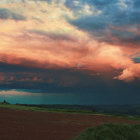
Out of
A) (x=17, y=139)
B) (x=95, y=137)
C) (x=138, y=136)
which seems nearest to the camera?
(x=95, y=137)

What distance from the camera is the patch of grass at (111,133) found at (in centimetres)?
1273

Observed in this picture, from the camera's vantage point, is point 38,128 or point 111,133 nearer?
point 111,133

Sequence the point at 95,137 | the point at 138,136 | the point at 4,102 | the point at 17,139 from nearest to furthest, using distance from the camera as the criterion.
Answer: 1. the point at 95,137
2. the point at 138,136
3. the point at 17,139
4. the point at 4,102

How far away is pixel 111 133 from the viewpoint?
43.1 feet

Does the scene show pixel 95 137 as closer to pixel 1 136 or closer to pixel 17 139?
pixel 17 139

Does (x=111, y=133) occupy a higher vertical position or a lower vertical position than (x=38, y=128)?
higher

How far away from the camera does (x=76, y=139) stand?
42.6 feet

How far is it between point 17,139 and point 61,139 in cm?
383

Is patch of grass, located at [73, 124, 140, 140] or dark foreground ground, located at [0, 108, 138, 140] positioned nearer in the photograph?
patch of grass, located at [73, 124, 140, 140]

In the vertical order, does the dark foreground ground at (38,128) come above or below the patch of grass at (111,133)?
below

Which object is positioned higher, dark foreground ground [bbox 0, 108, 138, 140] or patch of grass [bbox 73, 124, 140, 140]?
patch of grass [bbox 73, 124, 140, 140]

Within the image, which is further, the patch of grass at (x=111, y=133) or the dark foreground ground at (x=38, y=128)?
the dark foreground ground at (x=38, y=128)

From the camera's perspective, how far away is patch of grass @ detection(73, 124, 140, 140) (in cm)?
1273

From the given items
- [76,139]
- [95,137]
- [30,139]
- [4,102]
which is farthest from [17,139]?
[4,102]
